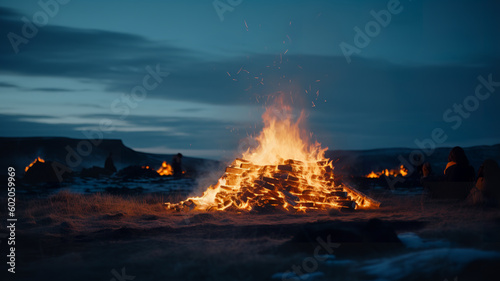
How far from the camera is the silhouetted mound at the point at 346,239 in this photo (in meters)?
8.24

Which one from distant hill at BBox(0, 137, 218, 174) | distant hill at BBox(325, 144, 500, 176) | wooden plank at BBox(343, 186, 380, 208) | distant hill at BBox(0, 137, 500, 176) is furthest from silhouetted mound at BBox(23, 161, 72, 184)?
distant hill at BBox(325, 144, 500, 176)

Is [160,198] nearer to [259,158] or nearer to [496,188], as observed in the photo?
A: [259,158]

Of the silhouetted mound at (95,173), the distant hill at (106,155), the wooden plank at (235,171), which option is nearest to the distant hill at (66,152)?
the distant hill at (106,155)

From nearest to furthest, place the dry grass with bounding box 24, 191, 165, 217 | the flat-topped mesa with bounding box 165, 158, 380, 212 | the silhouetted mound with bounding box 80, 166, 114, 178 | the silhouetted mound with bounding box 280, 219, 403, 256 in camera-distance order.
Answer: the silhouetted mound with bounding box 280, 219, 403, 256
the dry grass with bounding box 24, 191, 165, 217
the flat-topped mesa with bounding box 165, 158, 380, 212
the silhouetted mound with bounding box 80, 166, 114, 178

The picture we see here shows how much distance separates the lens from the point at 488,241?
8.40 m

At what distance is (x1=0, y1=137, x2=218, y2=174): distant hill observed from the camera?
57725mm

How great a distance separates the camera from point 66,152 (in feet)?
204

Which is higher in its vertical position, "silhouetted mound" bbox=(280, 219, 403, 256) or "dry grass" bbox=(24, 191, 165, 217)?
"dry grass" bbox=(24, 191, 165, 217)

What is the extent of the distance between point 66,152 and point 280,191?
5365 centimetres

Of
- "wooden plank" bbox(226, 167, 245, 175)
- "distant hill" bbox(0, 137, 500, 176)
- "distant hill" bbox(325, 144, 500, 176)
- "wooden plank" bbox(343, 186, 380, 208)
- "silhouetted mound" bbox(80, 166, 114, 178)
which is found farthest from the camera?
"distant hill" bbox(325, 144, 500, 176)

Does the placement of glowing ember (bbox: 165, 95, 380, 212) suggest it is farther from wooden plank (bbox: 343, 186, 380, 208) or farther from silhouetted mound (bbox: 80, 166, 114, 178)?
silhouetted mound (bbox: 80, 166, 114, 178)

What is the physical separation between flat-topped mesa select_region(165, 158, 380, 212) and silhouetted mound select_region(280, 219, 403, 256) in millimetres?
4890

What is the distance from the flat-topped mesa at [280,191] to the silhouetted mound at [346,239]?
4.89m

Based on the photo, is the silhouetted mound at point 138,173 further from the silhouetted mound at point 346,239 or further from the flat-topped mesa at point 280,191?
the silhouetted mound at point 346,239
